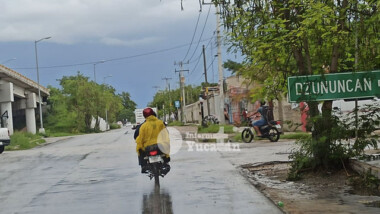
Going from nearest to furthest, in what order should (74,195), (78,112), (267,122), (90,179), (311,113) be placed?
(74,195), (311,113), (90,179), (267,122), (78,112)

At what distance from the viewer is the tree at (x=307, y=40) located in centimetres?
864

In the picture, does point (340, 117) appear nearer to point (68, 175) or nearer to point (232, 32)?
point (232, 32)

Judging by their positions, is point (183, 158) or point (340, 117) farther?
point (183, 158)

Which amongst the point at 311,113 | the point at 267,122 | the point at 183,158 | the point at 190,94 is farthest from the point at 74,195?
the point at 190,94

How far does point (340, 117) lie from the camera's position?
10.3 meters

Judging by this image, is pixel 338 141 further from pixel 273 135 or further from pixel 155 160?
pixel 273 135

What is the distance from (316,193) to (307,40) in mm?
3071

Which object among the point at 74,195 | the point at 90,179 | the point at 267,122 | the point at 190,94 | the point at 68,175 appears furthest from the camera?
the point at 190,94

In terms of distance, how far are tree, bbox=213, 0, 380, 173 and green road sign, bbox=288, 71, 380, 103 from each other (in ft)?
0.92

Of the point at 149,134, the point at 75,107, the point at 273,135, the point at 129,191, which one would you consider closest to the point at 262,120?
the point at 273,135

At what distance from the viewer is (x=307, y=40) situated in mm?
10125

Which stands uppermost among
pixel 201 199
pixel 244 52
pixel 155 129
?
pixel 244 52

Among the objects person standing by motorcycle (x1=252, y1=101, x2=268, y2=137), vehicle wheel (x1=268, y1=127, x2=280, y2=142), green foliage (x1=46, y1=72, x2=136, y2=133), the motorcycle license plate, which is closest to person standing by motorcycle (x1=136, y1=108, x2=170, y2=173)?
the motorcycle license plate

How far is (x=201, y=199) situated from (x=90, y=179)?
4.47 metres
